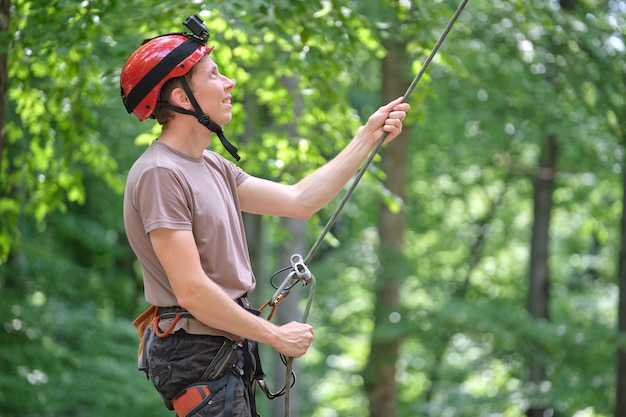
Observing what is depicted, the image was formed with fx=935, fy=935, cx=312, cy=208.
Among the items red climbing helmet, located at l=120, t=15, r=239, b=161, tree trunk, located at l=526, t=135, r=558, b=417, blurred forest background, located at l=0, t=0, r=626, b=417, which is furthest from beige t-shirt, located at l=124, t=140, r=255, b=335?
tree trunk, located at l=526, t=135, r=558, b=417

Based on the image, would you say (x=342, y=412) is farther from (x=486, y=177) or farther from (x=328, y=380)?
(x=486, y=177)

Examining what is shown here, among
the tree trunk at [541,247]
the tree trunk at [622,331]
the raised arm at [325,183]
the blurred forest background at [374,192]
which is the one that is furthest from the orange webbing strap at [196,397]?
the tree trunk at [541,247]

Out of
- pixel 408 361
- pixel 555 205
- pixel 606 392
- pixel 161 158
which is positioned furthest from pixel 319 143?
pixel 408 361

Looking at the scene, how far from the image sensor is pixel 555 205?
13781 millimetres

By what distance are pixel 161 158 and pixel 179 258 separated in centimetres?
29

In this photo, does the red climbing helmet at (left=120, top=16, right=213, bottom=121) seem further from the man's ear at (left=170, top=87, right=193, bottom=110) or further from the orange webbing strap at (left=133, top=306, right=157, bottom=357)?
the orange webbing strap at (left=133, top=306, right=157, bottom=357)

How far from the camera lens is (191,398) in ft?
8.44

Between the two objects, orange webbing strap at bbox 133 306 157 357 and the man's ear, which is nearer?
the man's ear

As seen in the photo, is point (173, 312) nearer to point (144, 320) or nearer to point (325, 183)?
point (144, 320)

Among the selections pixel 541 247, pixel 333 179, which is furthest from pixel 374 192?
pixel 333 179

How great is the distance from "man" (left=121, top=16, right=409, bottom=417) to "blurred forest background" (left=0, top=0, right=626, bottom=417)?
1.71m

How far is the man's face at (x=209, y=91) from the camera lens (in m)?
2.62

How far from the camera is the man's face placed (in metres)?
2.62

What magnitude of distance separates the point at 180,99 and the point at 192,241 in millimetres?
442
